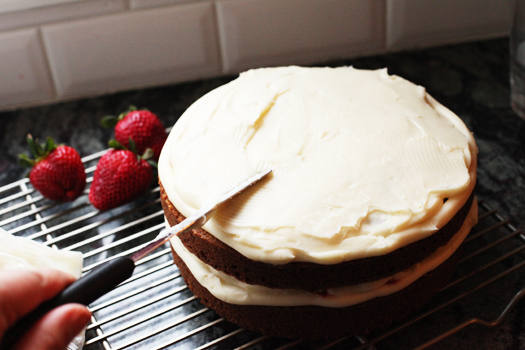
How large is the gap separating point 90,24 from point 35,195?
0.64m

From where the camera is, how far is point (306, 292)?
1024mm

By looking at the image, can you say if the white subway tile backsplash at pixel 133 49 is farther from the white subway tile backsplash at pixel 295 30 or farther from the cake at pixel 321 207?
the cake at pixel 321 207

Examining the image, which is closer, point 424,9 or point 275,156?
point 275,156

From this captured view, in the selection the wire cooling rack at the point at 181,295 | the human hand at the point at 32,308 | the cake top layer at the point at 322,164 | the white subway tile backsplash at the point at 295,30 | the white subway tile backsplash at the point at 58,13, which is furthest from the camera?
the white subway tile backsplash at the point at 295,30

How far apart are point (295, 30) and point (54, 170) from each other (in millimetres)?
1010

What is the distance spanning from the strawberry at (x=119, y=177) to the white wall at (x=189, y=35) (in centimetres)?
58

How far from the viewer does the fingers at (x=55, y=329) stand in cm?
71

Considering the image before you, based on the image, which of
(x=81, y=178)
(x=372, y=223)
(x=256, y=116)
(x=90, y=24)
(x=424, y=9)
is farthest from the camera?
(x=424, y=9)

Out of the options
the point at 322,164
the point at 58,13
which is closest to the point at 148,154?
the point at 322,164

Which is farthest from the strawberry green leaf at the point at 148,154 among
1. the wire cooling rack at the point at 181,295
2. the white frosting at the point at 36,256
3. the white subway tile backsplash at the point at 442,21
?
the white subway tile backsplash at the point at 442,21

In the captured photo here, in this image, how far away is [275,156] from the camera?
1103mm

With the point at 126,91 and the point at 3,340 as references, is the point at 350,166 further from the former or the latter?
the point at 126,91

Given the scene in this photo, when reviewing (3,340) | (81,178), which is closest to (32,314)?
(3,340)

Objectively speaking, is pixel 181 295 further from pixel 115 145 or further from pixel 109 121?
pixel 109 121
